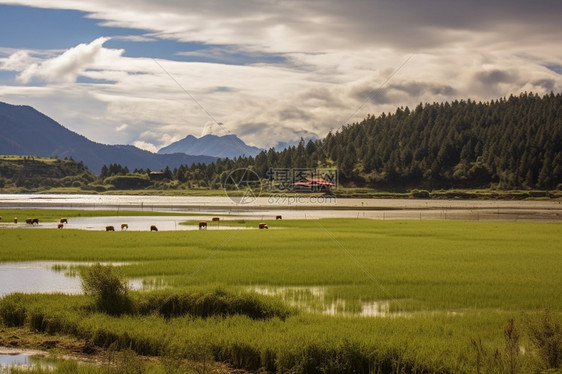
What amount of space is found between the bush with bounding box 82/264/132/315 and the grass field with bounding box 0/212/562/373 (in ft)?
1.75

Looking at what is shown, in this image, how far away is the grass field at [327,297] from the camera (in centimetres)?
1603

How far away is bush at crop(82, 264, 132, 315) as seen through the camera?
21.0 meters

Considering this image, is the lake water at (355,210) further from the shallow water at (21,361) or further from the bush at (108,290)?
the shallow water at (21,361)

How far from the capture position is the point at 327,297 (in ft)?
81.5

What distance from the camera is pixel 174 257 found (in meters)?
38.8

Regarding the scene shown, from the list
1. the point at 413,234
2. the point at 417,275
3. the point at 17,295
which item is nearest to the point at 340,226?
the point at 413,234

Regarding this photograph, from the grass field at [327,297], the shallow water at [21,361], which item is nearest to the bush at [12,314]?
the grass field at [327,297]

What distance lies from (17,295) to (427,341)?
15486mm

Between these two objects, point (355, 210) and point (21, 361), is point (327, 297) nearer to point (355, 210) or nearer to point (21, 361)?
point (21, 361)

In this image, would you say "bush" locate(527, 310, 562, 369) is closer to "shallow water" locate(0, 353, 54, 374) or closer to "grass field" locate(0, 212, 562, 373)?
"grass field" locate(0, 212, 562, 373)

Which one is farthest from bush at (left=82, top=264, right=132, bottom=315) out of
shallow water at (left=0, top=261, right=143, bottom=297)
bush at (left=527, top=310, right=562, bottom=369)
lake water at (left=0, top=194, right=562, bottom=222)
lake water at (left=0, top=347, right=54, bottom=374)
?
lake water at (left=0, top=194, right=562, bottom=222)

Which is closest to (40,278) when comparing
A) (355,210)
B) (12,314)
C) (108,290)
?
(12,314)

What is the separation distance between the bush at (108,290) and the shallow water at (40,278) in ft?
10.7

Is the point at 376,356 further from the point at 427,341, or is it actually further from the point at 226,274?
the point at 226,274
